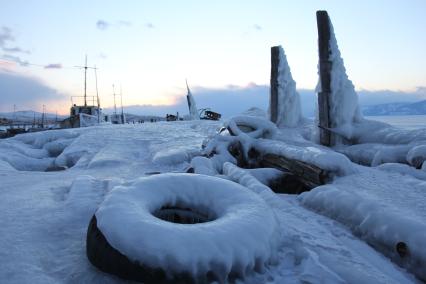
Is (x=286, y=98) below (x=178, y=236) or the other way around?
the other way around

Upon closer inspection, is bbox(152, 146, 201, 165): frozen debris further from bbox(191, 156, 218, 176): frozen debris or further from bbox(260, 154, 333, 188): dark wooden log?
bbox(260, 154, 333, 188): dark wooden log

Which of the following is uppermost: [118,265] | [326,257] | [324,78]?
[324,78]

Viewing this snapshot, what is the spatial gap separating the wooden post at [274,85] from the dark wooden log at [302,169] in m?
6.74

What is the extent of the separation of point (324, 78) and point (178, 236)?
8.75m

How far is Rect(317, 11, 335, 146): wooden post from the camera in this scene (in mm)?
10078

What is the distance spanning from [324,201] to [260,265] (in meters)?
2.05

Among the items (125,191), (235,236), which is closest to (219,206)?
(235,236)

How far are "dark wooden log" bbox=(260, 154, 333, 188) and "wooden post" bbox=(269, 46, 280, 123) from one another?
265 inches

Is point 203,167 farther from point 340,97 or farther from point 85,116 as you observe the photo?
point 85,116

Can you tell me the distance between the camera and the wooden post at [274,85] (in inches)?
558

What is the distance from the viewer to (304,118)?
15.0 metres

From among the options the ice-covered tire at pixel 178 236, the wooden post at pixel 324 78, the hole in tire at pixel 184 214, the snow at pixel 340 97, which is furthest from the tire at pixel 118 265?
the snow at pixel 340 97

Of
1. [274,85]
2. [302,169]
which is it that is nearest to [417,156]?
[302,169]

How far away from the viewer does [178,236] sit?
2594 millimetres
